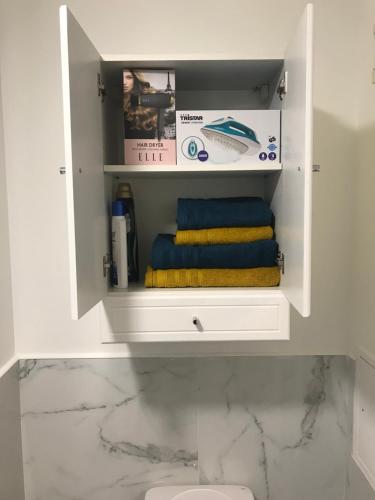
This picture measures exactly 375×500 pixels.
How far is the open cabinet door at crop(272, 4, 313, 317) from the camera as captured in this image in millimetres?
771

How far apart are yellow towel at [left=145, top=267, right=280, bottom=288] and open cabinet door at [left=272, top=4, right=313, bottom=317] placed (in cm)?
5

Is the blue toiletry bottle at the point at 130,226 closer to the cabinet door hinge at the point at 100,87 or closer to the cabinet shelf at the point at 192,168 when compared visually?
the cabinet shelf at the point at 192,168

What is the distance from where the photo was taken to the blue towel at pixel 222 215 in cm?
101

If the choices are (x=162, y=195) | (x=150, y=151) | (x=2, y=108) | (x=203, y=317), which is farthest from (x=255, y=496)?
(x=2, y=108)

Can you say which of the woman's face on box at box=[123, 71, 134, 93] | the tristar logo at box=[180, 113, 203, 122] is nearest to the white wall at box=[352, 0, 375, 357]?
the tristar logo at box=[180, 113, 203, 122]

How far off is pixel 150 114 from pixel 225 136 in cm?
18

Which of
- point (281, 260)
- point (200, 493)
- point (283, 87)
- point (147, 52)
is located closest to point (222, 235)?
point (281, 260)

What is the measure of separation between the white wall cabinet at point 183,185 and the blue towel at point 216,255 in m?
0.04

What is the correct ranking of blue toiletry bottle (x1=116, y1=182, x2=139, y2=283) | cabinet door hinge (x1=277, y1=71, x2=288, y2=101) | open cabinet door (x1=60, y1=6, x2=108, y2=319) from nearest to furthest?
1. open cabinet door (x1=60, y1=6, x2=108, y2=319)
2. cabinet door hinge (x1=277, y1=71, x2=288, y2=101)
3. blue toiletry bottle (x1=116, y1=182, x2=139, y2=283)

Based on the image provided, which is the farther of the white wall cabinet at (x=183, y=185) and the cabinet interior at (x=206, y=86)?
the cabinet interior at (x=206, y=86)

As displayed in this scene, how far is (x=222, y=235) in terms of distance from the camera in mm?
1008

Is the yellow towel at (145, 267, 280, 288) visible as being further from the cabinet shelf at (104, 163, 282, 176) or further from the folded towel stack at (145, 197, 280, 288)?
the cabinet shelf at (104, 163, 282, 176)

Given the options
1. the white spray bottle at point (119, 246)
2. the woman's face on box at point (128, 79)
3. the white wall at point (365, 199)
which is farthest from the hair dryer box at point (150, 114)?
the white wall at point (365, 199)

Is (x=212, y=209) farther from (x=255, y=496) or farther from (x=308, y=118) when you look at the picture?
(x=255, y=496)
